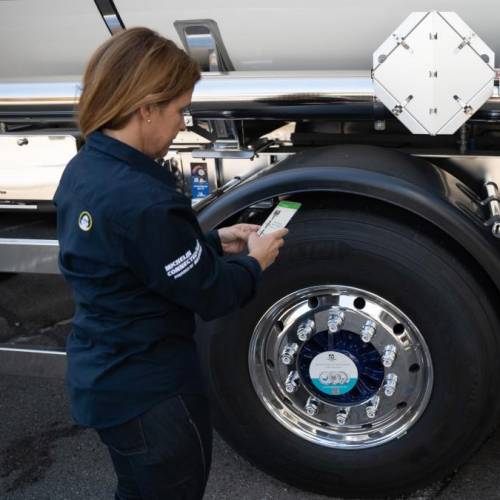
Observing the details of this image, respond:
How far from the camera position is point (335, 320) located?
2.58m

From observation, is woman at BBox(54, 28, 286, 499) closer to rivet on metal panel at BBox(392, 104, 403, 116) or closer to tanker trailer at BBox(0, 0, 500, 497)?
tanker trailer at BBox(0, 0, 500, 497)

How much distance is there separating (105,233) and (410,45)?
1.35 metres

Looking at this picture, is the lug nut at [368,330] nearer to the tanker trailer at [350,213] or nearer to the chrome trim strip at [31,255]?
the tanker trailer at [350,213]

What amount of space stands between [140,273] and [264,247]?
439 millimetres

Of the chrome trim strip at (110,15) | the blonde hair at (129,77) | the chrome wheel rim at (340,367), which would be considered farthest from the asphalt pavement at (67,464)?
the blonde hair at (129,77)

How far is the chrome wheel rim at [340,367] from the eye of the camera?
255 centimetres

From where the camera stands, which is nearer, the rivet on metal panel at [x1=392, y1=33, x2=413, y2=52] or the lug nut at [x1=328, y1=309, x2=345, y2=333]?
the rivet on metal panel at [x1=392, y1=33, x2=413, y2=52]

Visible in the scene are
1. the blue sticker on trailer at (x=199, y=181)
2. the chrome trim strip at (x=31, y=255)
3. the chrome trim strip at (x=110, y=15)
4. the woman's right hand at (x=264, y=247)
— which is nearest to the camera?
the woman's right hand at (x=264, y=247)

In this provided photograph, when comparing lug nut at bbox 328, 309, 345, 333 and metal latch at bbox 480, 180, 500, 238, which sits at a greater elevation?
metal latch at bbox 480, 180, 500, 238

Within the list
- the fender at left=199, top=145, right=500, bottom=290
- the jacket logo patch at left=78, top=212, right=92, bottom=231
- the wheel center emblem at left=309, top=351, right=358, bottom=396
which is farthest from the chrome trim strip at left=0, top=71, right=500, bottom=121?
the jacket logo patch at left=78, top=212, right=92, bottom=231

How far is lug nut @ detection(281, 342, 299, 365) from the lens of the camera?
2650mm

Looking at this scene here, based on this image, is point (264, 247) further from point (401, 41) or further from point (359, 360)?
point (401, 41)

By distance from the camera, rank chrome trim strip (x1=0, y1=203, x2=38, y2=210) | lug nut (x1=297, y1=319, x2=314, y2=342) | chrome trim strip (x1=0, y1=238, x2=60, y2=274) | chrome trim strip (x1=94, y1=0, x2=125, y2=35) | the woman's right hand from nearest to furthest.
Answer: the woman's right hand < lug nut (x1=297, y1=319, x2=314, y2=342) < chrome trim strip (x1=94, y1=0, x2=125, y2=35) < chrome trim strip (x1=0, y1=238, x2=60, y2=274) < chrome trim strip (x1=0, y1=203, x2=38, y2=210)

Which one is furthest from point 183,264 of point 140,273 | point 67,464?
point 67,464
